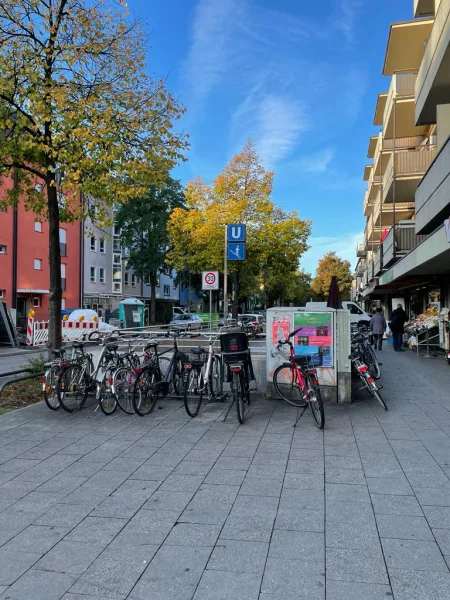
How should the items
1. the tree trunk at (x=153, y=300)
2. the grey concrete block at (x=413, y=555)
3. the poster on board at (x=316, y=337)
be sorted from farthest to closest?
the tree trunk at (x=153, y=300), the poster on board at (x=316, y=337), the grey concrete block at (x=413, y=555)

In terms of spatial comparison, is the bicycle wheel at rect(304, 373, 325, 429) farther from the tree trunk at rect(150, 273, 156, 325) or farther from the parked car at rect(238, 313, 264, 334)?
the tree trunk at rect(150, 273, 156, 325)

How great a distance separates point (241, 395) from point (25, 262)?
27081 mm

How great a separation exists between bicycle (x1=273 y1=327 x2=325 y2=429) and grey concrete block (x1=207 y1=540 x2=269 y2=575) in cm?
312

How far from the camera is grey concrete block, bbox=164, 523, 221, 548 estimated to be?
336cm

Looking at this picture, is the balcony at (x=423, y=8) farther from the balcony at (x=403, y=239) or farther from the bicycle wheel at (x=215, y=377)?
the bicycle wheel at (x=215, y=377)

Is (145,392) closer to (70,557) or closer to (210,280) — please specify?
(70,557)

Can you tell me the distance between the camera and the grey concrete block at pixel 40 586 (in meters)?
2.75

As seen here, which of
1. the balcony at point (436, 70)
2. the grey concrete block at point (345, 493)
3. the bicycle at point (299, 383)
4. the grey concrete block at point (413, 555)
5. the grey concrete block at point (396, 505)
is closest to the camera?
the grey concrete block at point (413, 555)

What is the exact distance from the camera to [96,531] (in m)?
3.55

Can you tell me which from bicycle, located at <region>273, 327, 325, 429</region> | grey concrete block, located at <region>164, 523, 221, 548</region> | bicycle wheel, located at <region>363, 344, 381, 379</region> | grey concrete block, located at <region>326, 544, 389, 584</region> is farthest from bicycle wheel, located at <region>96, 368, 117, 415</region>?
bicycle wheel, located at <region>363, 344, 381, 379</region>

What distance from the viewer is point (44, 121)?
8.45 m

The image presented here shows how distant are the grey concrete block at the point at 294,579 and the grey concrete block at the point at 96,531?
1.17 m

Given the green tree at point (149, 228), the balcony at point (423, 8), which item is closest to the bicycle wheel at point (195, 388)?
the balcony at point (423, 8)

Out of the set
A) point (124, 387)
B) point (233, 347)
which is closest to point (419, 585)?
point (233, 347)
